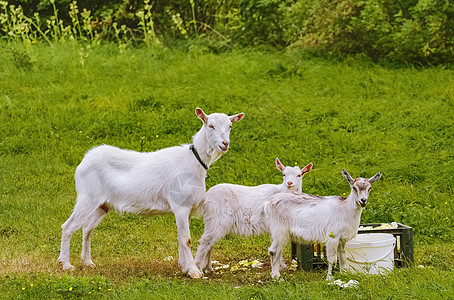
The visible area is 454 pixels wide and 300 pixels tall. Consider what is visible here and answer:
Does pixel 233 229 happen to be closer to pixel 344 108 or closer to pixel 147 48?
pixel 344 108

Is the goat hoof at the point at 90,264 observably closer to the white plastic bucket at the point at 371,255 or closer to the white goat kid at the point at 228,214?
the white goat kid at the point at 228,214

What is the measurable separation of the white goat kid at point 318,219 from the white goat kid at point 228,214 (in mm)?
317

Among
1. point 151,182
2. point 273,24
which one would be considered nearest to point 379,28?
point 273,24

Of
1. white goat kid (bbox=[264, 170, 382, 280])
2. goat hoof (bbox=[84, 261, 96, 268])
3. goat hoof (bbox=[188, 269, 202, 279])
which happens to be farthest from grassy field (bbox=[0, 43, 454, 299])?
white goat kid (bbox=[264, 170, 382, 280])

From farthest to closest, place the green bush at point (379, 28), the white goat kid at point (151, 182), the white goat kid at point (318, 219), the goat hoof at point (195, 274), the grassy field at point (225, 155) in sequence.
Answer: the green bush at point (379, 28) → the white goat kid at point (151, 182) → the goat hoof at point (195, 274) → the white goat kid at point (318, 219) → the grassy field at point (225, 155)

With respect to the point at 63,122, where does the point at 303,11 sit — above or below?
above

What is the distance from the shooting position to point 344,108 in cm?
1314

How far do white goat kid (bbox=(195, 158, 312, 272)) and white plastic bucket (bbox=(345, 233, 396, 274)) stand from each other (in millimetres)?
951

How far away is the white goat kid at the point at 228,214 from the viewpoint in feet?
24.6

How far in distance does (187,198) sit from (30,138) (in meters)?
6.21

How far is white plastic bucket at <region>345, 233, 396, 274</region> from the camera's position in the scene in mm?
6977

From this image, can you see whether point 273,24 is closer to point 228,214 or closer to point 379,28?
point 379,28

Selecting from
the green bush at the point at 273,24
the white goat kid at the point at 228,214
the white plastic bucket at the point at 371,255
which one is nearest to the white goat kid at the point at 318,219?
the white plastic bucket at the point at 371,255

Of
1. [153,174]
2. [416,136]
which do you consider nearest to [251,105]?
[416,136]
